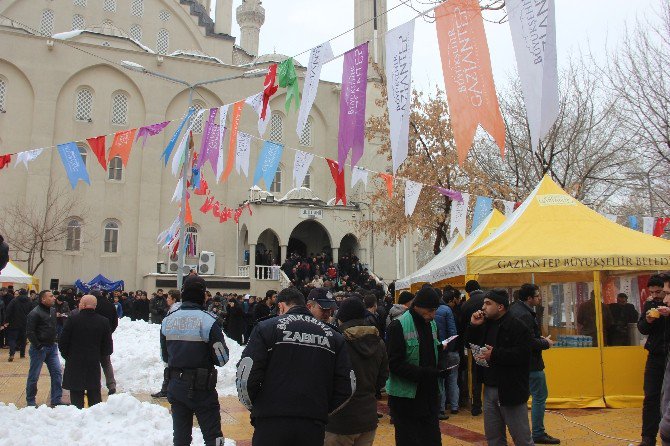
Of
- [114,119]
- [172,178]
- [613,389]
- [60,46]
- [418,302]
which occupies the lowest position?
[613,389]

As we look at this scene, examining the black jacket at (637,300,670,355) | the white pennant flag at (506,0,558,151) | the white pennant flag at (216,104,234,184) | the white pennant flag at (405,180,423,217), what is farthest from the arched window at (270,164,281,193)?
the black jacket at (637,300,670,355)

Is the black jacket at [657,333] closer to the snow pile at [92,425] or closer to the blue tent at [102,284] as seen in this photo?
the snow pile at [92,425]

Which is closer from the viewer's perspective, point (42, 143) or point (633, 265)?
point (633, 265)

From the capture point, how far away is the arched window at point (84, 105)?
116ft

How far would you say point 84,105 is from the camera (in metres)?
35.6

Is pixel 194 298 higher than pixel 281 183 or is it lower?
lower

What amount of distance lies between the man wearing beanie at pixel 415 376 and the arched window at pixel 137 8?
140ft

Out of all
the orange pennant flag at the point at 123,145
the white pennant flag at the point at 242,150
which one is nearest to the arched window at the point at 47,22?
the orange pennant flag at the point at 123,145

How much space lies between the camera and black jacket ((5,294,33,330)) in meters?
16.3

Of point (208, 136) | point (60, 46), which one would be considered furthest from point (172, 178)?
point (208, 136)

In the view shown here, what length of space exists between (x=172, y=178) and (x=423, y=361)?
32.7m

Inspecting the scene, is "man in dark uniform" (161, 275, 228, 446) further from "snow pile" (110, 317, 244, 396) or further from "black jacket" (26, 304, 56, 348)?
"snow pile" (110, 317, 244, 396)

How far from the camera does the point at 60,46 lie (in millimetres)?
34625

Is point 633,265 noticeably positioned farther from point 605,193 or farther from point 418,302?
point 605,193
